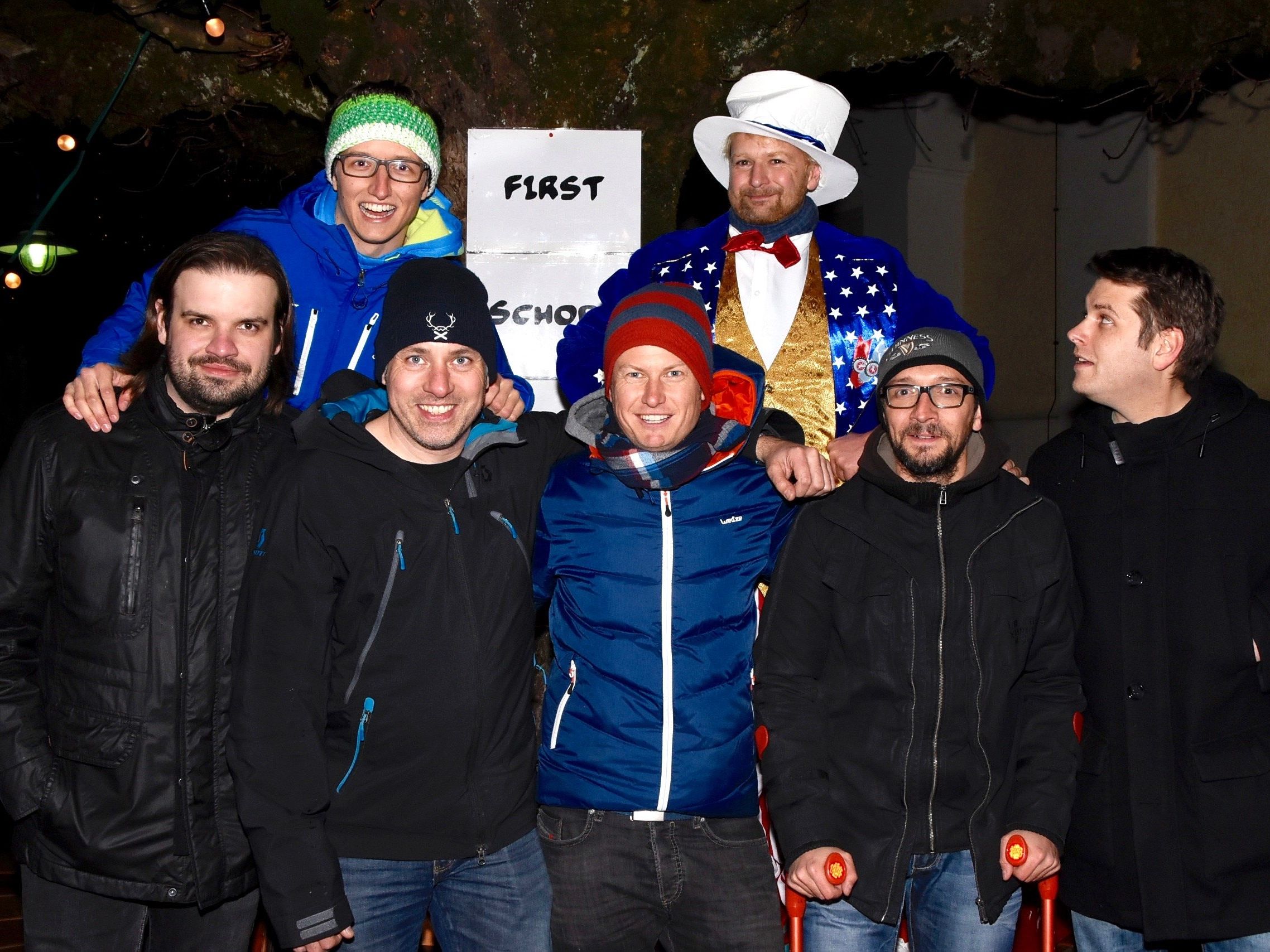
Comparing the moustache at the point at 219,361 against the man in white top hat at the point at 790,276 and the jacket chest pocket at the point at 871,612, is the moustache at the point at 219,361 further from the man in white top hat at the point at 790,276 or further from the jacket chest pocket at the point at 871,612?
the jacket chest pocket at the point at 871,612

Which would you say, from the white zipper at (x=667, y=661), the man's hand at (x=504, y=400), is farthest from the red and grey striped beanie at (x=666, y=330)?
the white zipper at (x=667, y=661)

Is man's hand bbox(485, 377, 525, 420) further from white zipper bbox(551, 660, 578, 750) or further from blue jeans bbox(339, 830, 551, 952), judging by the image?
blue jeans bbox(339, 830, 551, 952)

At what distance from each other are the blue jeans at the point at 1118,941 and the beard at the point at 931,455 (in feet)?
3.38

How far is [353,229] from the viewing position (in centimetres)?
314

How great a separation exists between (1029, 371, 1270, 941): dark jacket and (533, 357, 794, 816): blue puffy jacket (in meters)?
0.75

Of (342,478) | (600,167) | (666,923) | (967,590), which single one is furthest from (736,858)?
(600,167)

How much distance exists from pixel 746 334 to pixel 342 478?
1.49 m

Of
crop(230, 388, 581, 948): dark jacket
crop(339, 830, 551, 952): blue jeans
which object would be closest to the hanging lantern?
crop(230, 388, 581, 948): dark jacket

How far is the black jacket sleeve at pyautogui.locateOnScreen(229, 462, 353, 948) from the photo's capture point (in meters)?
2.20

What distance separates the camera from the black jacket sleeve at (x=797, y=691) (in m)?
2.38

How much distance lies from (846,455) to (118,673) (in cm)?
166

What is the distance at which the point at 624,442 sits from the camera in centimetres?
248

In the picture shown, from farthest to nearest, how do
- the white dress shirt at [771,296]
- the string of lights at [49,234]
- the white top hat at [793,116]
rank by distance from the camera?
1. the string of lights at [49,234]
2. the white dress shirt at [771,296]
3. the white top hat at [793,116]

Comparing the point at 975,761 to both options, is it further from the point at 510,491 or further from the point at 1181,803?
the point at 510,491
